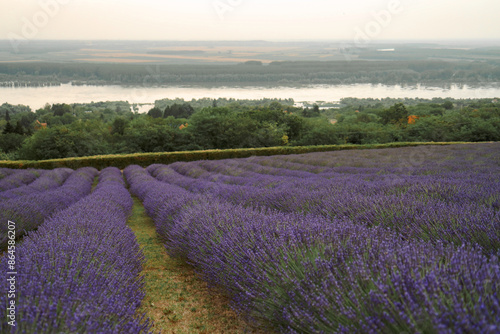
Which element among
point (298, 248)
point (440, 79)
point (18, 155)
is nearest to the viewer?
point (298, 248)

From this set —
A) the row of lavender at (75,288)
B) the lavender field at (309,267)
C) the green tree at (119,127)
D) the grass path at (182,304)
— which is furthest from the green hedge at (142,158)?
the green tree at (119,127)

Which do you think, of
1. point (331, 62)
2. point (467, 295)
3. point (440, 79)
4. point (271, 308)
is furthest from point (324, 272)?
point (440, 79)

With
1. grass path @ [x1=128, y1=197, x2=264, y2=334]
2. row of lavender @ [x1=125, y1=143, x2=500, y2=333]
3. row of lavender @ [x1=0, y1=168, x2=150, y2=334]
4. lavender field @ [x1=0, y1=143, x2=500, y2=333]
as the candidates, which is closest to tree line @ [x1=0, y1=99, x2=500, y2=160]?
lavender field @ [x1=0, y1=143, x2=500, y2=333]

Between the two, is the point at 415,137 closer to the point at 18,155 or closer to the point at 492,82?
the point at 18,155

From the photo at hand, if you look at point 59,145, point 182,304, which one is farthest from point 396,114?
point 182,304

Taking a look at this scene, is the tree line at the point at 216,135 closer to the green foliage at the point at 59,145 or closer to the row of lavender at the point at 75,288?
the green foliage at the point at 59,145
